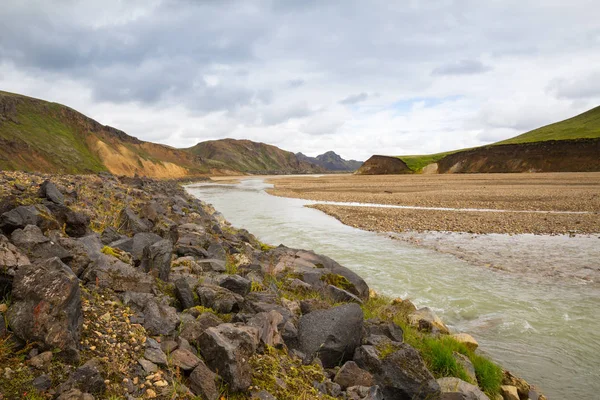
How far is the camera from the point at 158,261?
6.74 meters

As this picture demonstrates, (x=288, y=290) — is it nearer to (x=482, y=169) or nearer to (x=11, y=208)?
(x=11, y=208)

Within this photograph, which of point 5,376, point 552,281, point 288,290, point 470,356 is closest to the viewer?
point 5,376

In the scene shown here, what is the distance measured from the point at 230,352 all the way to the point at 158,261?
11.2 ft

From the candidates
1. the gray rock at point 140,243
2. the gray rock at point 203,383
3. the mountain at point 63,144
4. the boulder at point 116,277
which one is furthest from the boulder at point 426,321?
the mountain at point 63,144

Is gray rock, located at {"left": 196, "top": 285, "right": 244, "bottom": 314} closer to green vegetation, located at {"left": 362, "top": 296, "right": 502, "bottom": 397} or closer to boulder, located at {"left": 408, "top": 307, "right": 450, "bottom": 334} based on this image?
green vegetation, located at {"left": 362, "top": 296, "right": 502, "bottom": 397}

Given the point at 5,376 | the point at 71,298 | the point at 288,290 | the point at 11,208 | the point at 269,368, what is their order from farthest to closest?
the point at 288,290
the point at 11,208
the point at 269,368
the point at 71,298
the point at 5,376

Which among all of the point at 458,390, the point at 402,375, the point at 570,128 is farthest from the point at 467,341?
the point at 570,128

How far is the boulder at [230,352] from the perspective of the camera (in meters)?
3.93

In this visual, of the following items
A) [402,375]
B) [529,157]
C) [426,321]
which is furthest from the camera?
[529,157]

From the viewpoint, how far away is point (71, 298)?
12.5 ft

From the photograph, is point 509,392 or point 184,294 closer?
point 509,392

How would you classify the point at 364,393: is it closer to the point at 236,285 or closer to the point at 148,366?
the point at 148,366

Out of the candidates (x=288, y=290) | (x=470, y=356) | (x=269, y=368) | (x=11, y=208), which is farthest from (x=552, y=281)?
(x=11, y=208)

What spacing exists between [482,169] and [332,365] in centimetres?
10236
